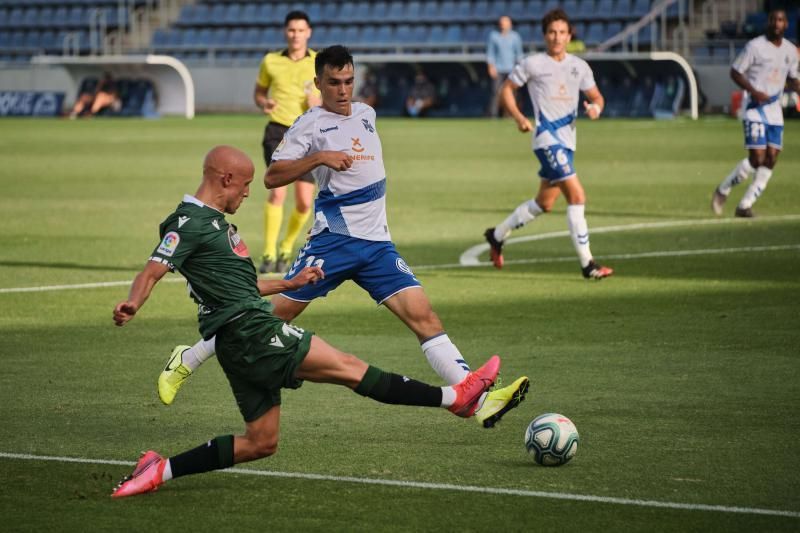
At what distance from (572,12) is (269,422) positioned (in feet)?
134

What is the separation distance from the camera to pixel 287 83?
1446cm

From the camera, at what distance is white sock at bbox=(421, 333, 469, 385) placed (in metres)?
7.66

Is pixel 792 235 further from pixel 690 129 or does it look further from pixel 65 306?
pixel 690 129

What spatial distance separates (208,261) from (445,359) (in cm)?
172

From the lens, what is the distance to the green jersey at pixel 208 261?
634 centimetres

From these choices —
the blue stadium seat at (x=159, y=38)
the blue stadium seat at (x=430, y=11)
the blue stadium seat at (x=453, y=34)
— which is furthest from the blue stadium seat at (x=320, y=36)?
the blue stadium seat at (x=159, y=38)

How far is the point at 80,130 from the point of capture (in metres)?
39.9

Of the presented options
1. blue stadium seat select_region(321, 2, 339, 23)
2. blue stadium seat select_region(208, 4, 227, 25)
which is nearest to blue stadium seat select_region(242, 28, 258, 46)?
blue stadium seat select_region(208, 4, 227, 25)

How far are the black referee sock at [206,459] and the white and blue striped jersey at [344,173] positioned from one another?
1.87 meters

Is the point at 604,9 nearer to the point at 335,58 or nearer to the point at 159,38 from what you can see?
the point at 159,38

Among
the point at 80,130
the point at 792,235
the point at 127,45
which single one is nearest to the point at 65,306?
the point at 792,235

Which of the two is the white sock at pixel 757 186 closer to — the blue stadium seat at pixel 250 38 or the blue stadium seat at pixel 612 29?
the blue stadium seat at pixel 612 29

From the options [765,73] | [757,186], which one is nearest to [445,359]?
[757,186]

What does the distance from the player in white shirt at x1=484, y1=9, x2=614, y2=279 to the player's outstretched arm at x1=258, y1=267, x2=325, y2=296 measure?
22.9ft
